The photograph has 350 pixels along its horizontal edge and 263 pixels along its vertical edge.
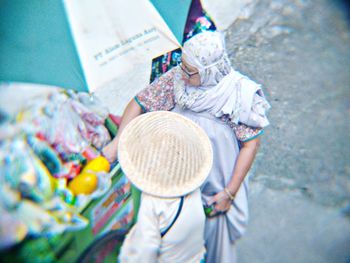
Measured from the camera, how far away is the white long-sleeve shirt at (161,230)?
151 cm

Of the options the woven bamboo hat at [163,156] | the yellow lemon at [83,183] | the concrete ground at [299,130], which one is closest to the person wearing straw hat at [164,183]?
the woven bamboo hat at [163,156]

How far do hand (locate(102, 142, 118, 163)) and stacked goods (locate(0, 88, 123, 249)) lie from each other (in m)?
0.03

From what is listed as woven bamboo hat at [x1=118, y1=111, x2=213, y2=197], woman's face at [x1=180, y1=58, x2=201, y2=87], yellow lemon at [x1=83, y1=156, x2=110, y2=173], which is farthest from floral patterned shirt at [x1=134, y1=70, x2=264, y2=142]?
yellow lemon at [x1=83, y1=156, x2=110, y2=173]

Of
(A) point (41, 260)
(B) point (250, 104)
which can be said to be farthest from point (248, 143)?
(A) point (41, 260)

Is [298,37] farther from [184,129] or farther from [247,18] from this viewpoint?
[184,129]

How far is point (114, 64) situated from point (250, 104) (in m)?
0.79

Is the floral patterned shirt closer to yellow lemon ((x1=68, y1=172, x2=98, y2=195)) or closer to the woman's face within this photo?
the woman's face

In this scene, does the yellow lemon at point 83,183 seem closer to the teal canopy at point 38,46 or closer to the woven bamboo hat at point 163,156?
the woven bamboo hat at point 163,156

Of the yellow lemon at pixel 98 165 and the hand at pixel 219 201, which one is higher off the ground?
the yellow lemon at pixel 98 165

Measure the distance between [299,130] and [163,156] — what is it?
7.11 feet

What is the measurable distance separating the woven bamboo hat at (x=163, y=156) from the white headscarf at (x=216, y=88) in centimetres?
23

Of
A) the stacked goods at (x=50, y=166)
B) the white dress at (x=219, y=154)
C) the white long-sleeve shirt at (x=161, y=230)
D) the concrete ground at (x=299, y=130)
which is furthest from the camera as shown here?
the concrete ground at (x=299, y=130)

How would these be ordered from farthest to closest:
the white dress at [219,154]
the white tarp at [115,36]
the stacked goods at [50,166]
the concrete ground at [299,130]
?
the concrete ground at [299,130] → the white dress at [219,154] → the white tarp at [115,36] → the stacked goods at [50,166]

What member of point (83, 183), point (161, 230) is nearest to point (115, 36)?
point (83, 183)
